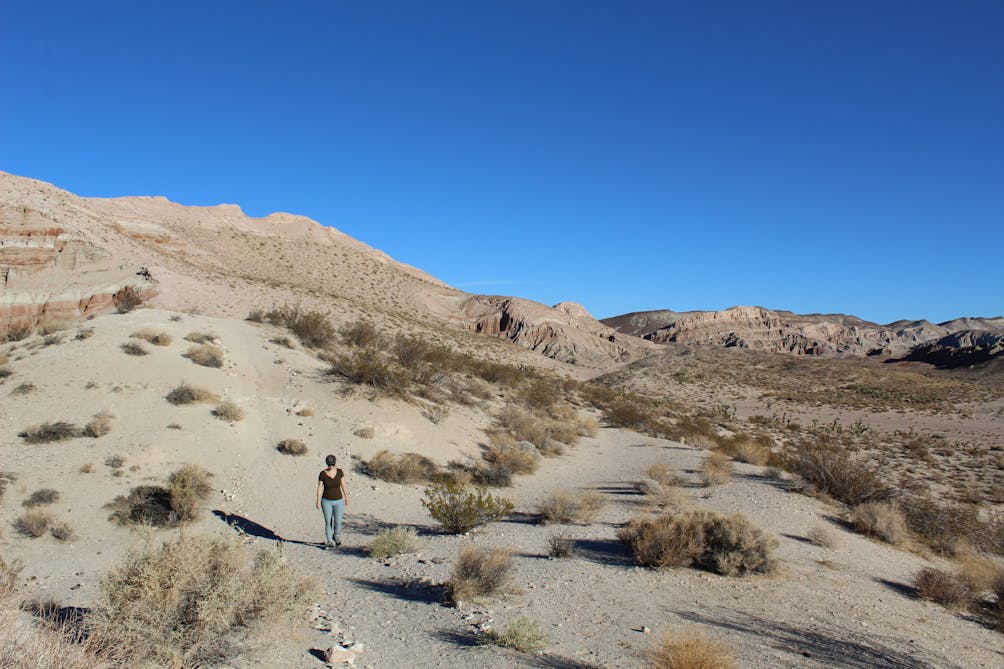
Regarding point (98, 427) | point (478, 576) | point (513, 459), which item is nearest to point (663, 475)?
point (513, 459)

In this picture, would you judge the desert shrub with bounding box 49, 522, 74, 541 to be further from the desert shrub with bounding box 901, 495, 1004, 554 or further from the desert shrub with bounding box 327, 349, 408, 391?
the desert shrub with bounding box 901, 495, 1004, 554

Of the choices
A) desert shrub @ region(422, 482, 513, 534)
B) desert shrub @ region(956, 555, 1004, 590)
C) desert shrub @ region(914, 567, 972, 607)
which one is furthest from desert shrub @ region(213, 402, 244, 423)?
desert shrub @ region(956, 555, 1004, 590)

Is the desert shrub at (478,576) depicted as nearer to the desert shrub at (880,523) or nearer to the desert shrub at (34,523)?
the desert shrub at (34,523)

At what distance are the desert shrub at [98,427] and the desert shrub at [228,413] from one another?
2261 millimetres

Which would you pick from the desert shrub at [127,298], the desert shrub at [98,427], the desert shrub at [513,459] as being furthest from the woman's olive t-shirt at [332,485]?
the desert shrub at [127,298]

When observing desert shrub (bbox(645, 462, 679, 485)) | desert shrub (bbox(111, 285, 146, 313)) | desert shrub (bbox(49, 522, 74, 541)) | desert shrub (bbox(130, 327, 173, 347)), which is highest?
desert shrub (bbox(111, 285, 146, 313))

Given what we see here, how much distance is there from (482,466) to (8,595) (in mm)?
10685

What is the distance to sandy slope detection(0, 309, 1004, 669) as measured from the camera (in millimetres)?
6078

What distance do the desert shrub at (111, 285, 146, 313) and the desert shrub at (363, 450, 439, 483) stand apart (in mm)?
19044

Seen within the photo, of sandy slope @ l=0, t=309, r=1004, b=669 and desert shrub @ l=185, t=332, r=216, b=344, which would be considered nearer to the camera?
sandy slope @ l=0, t=309, r=1004, b=669

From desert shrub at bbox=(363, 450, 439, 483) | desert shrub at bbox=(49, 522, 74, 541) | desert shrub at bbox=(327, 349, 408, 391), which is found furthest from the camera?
desert shrub at bbox=(327, 349, 408, 391)

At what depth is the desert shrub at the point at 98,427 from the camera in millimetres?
12203

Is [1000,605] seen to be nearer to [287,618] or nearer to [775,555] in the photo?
[775,555]

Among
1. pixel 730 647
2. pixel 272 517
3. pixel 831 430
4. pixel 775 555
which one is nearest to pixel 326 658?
pixel 730 647
